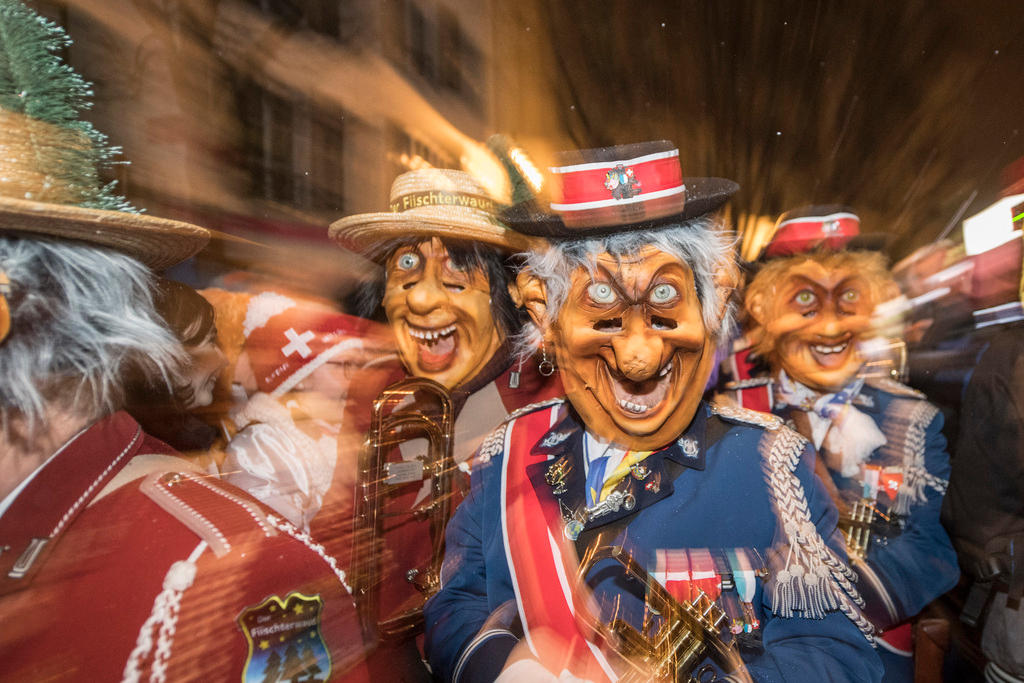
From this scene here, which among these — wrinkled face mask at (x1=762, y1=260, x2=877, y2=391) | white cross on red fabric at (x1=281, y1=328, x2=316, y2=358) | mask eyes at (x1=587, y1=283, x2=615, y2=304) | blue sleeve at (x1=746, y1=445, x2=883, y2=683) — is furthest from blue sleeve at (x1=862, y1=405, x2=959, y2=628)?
white cross on red fabric at (x1=281, y1=328, x2=316, y2=358)

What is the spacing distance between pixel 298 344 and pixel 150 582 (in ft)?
4.92

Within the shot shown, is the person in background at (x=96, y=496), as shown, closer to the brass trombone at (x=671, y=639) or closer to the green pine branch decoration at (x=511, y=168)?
the brass trombone at (x=671, y=639)

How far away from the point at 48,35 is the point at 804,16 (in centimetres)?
313

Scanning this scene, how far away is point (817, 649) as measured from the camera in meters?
1.07

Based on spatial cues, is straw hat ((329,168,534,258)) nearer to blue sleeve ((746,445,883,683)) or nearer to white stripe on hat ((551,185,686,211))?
white stripe on hat ((551,185,686,211))

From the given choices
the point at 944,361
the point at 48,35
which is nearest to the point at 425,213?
the point at 48,35

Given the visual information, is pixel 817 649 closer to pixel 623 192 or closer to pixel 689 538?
pixel 689 538

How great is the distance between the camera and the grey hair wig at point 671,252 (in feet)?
4.15

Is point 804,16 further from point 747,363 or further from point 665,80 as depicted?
point 747,363

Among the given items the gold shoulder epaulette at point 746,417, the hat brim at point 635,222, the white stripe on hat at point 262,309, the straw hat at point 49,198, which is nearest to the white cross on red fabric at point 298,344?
the white stripe on hat at point 262,309

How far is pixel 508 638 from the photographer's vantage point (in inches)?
51.3

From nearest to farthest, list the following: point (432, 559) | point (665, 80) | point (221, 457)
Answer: point (432, 559), point (221, 457), point (665, 80)

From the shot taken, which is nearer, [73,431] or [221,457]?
[73,431]

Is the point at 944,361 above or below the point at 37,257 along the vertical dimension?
below
